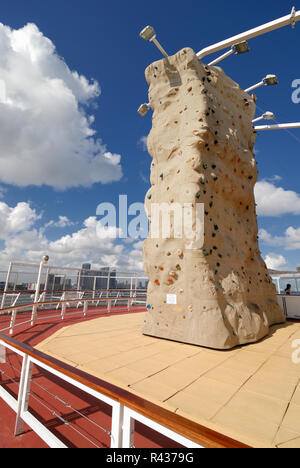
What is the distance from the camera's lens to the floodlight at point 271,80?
24.3ft

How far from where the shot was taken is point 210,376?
298 centimetres

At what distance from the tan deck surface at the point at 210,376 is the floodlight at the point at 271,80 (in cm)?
780

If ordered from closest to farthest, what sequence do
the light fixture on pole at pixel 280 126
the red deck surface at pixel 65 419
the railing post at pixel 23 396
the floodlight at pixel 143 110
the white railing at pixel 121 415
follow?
the white railing at pixel 121 415, the red deck surface at pixel 65 419, the railing post at pixel 23 396, the floodlight at pixel 143 110, the light fixture on pole at pixel 280 126

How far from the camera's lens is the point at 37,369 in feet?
11.0

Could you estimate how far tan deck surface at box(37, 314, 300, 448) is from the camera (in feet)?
6.58

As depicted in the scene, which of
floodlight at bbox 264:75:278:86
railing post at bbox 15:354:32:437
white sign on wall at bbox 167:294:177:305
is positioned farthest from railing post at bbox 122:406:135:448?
floodlight at bbox 264:75:278:86

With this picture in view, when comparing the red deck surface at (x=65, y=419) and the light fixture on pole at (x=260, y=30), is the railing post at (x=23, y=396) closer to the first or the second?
the red deck surface at (x=65, y=419)

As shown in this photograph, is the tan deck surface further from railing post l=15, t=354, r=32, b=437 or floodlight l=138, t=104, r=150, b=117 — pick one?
floodlight l=138, t=104, r=150, b=117

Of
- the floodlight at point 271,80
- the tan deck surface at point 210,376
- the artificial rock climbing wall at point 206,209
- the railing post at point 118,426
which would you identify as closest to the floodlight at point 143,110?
the artificial rock climbing wall at point 206,209

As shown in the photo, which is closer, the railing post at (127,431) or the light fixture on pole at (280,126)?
the railing post at (127,431)

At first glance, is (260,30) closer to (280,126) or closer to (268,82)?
(268,82)

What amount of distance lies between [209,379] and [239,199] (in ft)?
15.2

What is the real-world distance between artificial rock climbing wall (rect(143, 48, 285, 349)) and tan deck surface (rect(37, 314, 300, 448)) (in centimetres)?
51

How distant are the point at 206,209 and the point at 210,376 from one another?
3.21 metres
